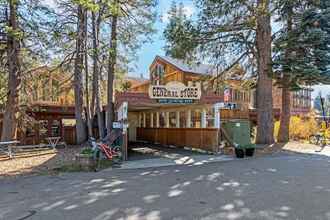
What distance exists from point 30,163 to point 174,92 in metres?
6.23

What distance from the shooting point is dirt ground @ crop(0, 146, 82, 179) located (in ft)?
33.0

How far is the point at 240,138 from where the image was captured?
13633 mm

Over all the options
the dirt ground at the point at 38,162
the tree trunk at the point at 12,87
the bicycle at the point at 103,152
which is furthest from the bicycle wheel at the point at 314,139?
the tree trunk at the point at 12,87

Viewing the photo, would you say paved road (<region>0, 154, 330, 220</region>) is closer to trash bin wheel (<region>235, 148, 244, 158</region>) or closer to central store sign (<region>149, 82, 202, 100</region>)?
trash bin wheel (<region>235, 148, 244, 158</region>)

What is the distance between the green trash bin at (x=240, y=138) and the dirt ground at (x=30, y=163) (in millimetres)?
6399

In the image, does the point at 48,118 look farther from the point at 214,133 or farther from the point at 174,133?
the point at 214,133

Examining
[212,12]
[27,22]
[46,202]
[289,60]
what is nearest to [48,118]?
[27,22]

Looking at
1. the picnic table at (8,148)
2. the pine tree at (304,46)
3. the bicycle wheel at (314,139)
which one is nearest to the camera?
the picnic table at (8,148)

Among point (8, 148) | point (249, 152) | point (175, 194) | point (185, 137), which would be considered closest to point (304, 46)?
point (249, 152)

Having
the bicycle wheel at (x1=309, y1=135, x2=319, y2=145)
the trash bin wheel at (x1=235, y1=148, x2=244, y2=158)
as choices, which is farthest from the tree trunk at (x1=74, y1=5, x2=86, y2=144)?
the bicycle wheel at (x1=309, y1=135, x2=319, y2=145)

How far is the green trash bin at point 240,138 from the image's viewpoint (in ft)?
43.3

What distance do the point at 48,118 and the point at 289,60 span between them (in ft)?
51.5

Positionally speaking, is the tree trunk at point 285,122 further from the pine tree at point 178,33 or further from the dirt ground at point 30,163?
the dirt ground at point 30,163

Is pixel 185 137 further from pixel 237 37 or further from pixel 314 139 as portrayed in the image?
pixel 314 139
